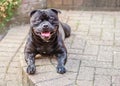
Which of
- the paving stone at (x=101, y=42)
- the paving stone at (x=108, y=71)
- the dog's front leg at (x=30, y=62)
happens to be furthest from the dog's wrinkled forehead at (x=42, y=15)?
the paving stone at (x=101, y=42)

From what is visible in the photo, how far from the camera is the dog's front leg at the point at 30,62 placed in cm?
404

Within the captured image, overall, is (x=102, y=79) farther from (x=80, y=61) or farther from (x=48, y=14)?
(x=48, y=14)

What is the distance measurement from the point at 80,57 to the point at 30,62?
68cm

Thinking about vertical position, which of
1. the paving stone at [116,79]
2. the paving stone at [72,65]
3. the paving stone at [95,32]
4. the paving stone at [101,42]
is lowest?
the paving stone at [95,32]

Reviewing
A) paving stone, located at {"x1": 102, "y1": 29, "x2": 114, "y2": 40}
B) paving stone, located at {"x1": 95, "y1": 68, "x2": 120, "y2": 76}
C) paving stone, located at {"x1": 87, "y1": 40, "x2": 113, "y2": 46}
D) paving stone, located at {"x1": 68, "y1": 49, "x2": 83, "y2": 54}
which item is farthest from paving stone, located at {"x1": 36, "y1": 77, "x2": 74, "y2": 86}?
paving stone, located at {"x1": 102, "y1": 29, "x2": 114, "y2": 40}

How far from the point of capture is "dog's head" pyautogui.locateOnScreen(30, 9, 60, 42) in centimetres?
402

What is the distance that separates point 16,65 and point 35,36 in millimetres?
833

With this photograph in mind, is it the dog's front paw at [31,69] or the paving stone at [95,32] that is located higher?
the dog's front paw at [31,69]

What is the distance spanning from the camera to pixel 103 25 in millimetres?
5781

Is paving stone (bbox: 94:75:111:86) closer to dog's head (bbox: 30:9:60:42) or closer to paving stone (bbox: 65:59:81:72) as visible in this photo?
paving stone (bbox: 65:59:81:72)

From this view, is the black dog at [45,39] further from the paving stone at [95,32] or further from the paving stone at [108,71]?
the paving stone at [95,32]

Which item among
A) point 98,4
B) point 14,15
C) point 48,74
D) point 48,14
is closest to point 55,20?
point 48,14

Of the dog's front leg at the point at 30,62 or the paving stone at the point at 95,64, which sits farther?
the paving stone at the point at 95,64

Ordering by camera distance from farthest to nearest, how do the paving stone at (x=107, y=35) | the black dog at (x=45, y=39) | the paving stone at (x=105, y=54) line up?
the paving stone at (x=107, y=35) < the paving stone at (x=105, y=54) < the black dog at (x=45, y=39)
